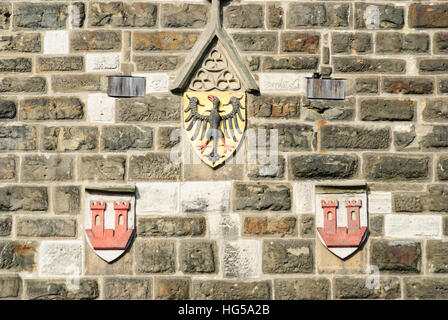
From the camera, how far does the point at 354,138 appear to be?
5.04 m

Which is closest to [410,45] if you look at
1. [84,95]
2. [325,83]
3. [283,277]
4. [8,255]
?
[325,83]

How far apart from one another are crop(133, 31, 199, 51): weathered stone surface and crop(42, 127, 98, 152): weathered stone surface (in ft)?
2.40

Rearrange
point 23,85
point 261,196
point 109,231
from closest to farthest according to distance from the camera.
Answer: point 109,231 → point 261,196 → point 23,85

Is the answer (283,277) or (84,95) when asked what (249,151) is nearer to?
(283,277)

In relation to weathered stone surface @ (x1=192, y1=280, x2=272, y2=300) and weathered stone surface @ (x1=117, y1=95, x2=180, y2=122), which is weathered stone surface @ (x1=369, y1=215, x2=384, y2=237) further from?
weathered stone surface @ (x1=117, y1=95, x2=180, y2=122)

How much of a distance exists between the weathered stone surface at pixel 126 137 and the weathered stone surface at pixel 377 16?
179cm

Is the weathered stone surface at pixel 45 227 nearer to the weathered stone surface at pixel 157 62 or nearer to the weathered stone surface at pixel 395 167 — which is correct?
the weathered stone surface at pixel 157 62

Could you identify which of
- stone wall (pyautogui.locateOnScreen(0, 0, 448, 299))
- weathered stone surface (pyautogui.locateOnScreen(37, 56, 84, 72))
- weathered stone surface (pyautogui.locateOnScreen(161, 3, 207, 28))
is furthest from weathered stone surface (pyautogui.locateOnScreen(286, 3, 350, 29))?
weathered stone surface (pyautogui.locateOnScreen(37, 56, 84, 72))

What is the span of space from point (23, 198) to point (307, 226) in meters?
2.09

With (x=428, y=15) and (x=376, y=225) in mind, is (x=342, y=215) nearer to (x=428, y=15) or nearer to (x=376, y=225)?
(x=376, y=225)

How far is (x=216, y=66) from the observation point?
5094 mm

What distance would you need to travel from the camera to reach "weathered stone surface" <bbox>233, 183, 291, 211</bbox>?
4953 millimetres

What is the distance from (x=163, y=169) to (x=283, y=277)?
1178 mm

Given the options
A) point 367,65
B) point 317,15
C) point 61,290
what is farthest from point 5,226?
point 367,65
